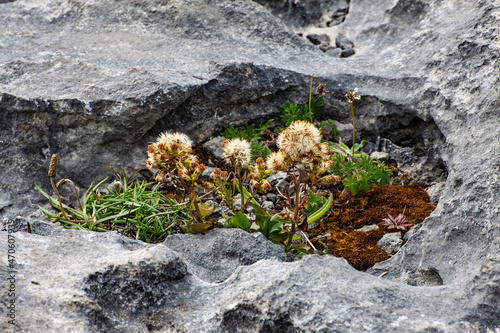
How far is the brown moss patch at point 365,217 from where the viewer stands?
3.35m

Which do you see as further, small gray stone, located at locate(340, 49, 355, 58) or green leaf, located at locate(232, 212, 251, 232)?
small gray stone, located at locate(340, 49, 355, 58)

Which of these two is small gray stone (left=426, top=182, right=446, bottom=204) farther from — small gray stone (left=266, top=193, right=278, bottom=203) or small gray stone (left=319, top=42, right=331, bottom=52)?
small gray stone (left=319, top=42, right=331, bottom=52)

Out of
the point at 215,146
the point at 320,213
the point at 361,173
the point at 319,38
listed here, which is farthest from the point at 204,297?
the point at 319,38

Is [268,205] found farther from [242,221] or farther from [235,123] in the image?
[235,123]

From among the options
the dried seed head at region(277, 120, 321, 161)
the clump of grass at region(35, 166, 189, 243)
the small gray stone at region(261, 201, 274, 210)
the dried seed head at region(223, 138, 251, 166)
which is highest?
the dried seed head at region(277, 120, 321, 161)

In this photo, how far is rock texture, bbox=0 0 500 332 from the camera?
2123mm

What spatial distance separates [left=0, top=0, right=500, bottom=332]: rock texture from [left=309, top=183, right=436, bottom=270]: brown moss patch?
202 mm

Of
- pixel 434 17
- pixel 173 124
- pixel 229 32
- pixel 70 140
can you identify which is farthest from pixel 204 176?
pixel 434 17

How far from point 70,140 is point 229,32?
7.11ft

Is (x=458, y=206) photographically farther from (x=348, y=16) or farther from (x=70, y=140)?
(x=348, y=16)

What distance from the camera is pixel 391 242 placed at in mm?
3414

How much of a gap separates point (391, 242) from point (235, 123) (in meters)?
2.10

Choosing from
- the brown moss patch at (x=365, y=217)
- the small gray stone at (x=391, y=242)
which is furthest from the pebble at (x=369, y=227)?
the small gray stone at (x=391, y=242)

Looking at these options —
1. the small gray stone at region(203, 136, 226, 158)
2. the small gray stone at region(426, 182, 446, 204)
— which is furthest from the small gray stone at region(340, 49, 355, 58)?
the small gray stone at region(426, 182, 446, 204)
